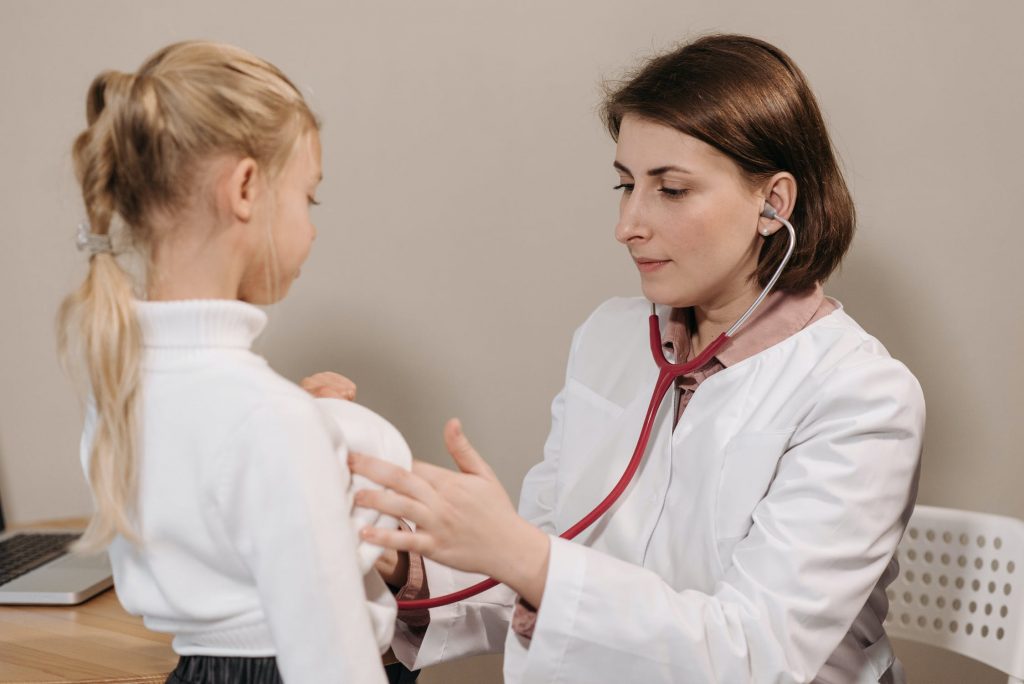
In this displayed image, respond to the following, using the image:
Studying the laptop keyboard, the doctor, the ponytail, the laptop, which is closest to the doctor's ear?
the doctor

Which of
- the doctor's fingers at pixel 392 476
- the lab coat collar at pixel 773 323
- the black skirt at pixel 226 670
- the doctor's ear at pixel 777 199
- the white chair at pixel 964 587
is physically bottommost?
the white chair at pixel 964 587

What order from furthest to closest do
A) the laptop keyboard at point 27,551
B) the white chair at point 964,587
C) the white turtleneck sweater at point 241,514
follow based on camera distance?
the laptop keyboard at point 27,551 < the white chair at point 964,587 < the white turtleneck sweater at point 241,514

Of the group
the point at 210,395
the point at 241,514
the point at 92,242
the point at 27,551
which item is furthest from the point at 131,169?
the point at 27,551

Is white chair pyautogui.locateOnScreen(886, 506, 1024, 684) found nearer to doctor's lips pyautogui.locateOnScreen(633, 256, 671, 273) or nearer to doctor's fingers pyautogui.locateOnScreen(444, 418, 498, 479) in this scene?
doctor's lips pyautogui.locateOnScreen(633, 256, 671, 273)

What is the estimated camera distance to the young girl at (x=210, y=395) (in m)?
0.82

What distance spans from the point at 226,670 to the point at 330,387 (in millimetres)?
311

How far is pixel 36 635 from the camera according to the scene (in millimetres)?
1350

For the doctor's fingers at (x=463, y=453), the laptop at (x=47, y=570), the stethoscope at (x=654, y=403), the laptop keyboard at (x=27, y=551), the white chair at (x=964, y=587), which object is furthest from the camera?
the laptop keyboard at (x=27, y=551)

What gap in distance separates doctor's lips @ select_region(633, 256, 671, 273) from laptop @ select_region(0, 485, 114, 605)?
3.03ft

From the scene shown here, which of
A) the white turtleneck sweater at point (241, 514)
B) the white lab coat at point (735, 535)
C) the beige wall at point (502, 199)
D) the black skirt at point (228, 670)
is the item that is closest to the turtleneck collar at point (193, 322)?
the white turtleneck sweater at point (241, 514)

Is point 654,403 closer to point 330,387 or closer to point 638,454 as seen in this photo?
point 638,454

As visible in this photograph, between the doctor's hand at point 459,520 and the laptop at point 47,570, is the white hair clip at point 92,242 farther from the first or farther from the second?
the laptop at point 47,570

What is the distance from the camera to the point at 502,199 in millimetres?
1773

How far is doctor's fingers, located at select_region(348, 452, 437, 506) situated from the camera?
0.92m
